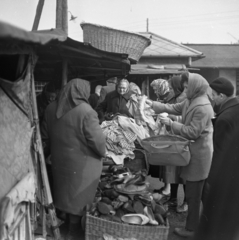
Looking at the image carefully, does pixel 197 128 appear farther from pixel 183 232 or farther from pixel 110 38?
pixel 110 38

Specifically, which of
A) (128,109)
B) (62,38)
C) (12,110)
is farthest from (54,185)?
(128,109)

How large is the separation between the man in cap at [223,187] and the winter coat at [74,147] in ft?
4.34

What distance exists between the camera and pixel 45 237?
3.42 m

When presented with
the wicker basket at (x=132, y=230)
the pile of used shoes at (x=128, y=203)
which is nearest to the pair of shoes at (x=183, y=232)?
the pile of used shoes at (x=128, y=203)

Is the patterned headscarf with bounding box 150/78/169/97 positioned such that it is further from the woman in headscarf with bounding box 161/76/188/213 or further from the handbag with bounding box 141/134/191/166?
the handbag with bounding box 141/134/191/166

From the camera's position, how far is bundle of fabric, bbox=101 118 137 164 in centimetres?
492

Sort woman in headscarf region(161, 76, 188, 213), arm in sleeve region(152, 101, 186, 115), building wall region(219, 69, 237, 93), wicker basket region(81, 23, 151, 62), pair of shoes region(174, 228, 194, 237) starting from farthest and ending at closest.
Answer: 1. building wall region(219, 69, 237, 93)
2. arm in sleeve region(152, 101, 186, 115)
3. wicker basket region(81, 23, 151, 62)
4. woman in headscarf region(161, 76, 188, 213)
5. pair of shoes region(174, 228, 194, 237)

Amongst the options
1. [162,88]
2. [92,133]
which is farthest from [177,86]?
[92,133]

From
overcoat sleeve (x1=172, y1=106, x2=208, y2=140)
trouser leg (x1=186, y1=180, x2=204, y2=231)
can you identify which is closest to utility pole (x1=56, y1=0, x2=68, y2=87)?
overcoat sleeve (x1=172, y1=106, x2=208, y2=140)

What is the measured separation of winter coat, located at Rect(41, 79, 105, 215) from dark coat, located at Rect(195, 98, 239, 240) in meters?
1.33

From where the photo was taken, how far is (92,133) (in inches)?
141

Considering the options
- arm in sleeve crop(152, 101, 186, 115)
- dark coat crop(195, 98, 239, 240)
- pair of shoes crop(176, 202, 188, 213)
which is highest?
arm in sleeve crop(152, 101, 186, 115)

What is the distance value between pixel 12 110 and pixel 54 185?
4.49ft

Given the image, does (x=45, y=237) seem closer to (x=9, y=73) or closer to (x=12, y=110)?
(x=12, y=110)
